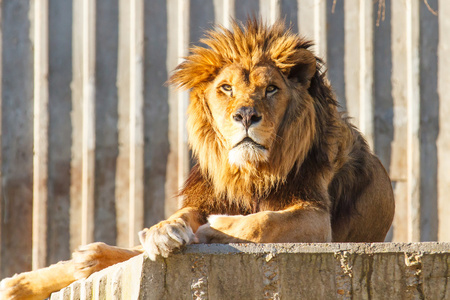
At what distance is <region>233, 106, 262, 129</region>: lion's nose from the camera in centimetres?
304

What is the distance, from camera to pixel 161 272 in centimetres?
210

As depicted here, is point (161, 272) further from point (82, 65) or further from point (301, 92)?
point (82, 65)

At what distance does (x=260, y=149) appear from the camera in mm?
3119

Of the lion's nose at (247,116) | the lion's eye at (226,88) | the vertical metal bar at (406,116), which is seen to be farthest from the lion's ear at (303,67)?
the vertical metal bar at (406,116)

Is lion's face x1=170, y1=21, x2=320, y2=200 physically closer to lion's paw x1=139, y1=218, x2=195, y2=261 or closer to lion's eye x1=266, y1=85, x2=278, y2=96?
lion's eye x1=266, y1=85, x2=278, y2=96

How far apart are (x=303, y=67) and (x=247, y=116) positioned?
58 centimetres

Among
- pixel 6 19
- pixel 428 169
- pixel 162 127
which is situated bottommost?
pixel 428 169

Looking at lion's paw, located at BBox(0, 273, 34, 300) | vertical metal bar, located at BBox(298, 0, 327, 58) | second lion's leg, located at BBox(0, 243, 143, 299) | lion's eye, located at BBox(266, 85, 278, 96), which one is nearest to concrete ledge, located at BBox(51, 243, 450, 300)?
second lion's leg, located at BBox(0, 243, 143, 299)

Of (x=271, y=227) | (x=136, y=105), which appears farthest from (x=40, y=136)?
(x=271, y=227)

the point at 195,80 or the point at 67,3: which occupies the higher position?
the point at 67,3

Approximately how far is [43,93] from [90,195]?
0.72 meters

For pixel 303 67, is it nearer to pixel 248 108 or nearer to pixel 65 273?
pixel 248 108

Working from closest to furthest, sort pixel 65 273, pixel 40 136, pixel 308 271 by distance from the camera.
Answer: pixel 308 271 < pixel 65 273 < pixel 40 136

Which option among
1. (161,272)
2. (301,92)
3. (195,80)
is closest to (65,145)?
Answer: (195,80)
